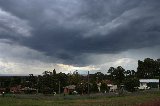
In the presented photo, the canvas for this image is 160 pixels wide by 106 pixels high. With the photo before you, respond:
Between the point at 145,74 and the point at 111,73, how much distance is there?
49067 millimetres

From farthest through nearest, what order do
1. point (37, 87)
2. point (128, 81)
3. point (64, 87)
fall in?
point (64, 87) → point (37, 87) → point (128, 81)

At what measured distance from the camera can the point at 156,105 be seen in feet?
98.6

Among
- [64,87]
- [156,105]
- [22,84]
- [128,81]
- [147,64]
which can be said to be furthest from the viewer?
[147,64]

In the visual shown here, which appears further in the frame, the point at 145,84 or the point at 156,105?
the point at 145,84

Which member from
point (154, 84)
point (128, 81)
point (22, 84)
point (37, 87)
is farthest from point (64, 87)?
point (154, 84)

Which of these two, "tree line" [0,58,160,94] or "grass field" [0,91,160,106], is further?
"tree line" [0,58,160,94]

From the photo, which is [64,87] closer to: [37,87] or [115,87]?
[37,87]

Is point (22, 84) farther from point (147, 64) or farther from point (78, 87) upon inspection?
point (147, 64)

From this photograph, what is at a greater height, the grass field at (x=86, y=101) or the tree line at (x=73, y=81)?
the tree line at (x=73, y=81)

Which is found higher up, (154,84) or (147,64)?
(147,64)

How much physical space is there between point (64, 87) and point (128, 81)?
32.8m

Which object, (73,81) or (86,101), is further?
(73,81)

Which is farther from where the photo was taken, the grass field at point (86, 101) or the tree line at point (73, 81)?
the tree line at point (73, 81)

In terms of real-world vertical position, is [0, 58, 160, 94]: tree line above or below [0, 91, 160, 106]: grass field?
above
